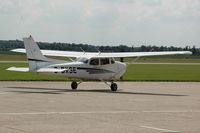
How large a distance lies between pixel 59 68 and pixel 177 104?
7818 millimetres

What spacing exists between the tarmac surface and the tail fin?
2.79 metres

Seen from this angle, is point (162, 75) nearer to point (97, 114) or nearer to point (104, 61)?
point (104, 61)

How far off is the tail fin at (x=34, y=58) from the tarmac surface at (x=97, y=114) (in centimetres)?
279

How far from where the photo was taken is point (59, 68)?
27.2 m

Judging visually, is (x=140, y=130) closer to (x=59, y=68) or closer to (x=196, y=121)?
(x=196, y=121)

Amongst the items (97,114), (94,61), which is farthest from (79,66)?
(97,114)

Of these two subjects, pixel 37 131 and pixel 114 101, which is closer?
pixel 37 131

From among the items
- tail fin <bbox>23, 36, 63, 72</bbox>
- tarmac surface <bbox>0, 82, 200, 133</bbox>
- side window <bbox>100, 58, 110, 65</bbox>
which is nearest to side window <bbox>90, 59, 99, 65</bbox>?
side window <bbox>100, 58, 110, 65</bbox>

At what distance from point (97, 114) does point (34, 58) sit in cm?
1093

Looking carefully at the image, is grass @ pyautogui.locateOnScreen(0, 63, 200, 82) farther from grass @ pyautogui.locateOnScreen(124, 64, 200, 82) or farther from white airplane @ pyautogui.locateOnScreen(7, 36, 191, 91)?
white airplane @ pyautogui.locateOnScreen(7, 36, 191, 91)

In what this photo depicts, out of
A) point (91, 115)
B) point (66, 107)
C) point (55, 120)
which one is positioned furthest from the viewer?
point (66, 107)

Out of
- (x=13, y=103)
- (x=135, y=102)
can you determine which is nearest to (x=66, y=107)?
(x=13, y=103)

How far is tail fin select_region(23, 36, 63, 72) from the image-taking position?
89.6ft

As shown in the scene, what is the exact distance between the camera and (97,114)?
56.4ft
